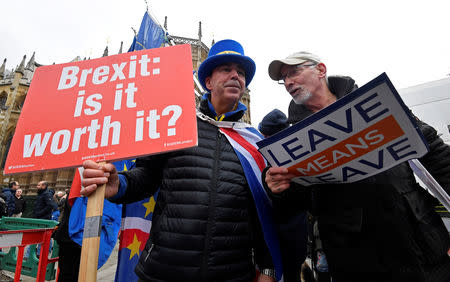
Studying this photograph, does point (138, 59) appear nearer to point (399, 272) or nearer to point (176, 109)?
point (176, 109)

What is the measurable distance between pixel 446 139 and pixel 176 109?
16.0 feet

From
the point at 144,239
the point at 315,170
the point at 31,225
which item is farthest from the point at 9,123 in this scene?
the point at 315,170

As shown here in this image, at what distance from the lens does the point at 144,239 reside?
2045mm

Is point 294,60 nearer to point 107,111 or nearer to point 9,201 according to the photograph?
point 107,111

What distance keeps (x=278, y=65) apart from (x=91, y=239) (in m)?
1.67

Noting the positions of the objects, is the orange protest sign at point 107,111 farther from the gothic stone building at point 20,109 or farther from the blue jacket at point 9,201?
the gothic stone building at point 20,109

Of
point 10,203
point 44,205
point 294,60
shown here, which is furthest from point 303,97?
point 10,203

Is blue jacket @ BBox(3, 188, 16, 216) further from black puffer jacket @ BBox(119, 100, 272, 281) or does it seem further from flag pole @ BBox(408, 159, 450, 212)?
flag pole @ BBox(408, 159, 450, 212)

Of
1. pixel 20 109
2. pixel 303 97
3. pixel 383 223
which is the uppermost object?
pixel 20 109

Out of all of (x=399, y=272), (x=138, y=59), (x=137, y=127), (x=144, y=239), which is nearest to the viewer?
(x=399, y=272)

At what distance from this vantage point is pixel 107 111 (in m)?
1.23

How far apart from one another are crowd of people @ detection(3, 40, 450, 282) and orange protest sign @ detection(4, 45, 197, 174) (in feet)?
0.55

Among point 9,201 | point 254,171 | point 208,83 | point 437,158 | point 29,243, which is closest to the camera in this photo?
point 437,158

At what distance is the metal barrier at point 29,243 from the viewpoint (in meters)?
2.75
